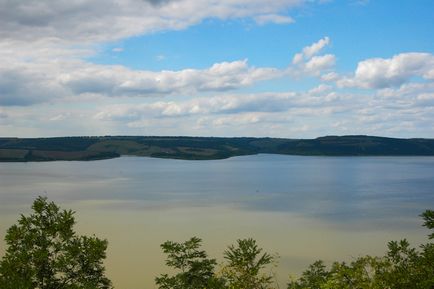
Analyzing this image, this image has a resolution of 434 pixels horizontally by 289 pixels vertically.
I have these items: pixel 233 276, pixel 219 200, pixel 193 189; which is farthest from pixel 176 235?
pixel 193 189

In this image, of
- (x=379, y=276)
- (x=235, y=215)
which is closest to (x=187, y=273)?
(x=379, y=276)

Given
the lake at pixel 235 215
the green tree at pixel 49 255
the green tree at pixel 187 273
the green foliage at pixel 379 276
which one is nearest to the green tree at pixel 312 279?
the lake at pixel 235 215

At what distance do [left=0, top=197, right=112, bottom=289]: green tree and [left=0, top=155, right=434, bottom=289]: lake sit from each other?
13288 millimetres

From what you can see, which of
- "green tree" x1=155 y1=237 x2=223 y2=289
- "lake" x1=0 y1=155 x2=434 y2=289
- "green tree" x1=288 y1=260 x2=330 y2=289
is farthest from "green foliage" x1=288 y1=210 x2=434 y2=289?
"green tree" x1=155 y1=237 x2=223 y2=289

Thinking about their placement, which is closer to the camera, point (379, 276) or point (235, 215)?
point (379, 276)

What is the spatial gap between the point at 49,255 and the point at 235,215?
58370 millimetres

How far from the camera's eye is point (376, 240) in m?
57.7

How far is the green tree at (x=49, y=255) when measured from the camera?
19.7 metres

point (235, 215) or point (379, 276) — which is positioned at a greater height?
point (379, 276)

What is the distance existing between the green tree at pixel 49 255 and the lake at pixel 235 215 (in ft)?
43.6

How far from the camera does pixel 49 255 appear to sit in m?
20.2

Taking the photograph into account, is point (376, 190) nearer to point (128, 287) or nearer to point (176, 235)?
point (176, 235)

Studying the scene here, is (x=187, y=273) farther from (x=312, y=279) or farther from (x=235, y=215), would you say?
(x=235, y=215)

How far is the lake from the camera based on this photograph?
5131 centimetres
